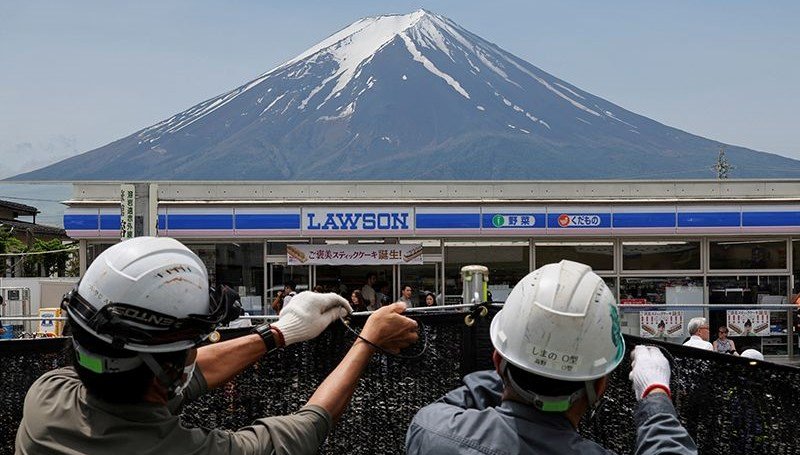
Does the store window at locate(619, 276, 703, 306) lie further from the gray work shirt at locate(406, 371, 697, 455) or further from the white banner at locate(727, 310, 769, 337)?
the gray work shirt at locate(406, 371, 697, 455)

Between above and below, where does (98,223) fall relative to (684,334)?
above

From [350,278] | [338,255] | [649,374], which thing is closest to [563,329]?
[649,374]

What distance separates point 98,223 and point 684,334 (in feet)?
43.2

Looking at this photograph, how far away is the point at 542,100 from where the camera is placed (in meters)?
182

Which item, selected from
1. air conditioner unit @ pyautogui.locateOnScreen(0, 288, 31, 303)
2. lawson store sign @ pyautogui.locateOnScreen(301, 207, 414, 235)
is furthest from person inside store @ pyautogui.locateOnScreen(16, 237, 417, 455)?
air conditioner unit @ pyautogui.locateOnScreen(0, 288, 31, 303)

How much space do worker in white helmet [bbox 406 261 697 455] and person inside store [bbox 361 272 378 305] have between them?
1685cm

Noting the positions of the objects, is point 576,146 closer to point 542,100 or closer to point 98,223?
point 542,100

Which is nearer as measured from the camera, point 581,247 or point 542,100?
point 581,247

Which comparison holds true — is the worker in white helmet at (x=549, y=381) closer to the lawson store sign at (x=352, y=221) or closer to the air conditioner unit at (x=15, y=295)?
the lawson store sign at (x=352, y=221)

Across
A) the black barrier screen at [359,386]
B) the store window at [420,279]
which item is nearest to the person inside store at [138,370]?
the black barrier screen at [359,386]

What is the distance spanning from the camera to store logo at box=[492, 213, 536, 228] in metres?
21.3

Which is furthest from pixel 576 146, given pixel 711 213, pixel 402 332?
pixel 402 332

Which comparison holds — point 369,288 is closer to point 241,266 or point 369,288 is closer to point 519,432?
point 241,266

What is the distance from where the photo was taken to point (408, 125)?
7687 inches
